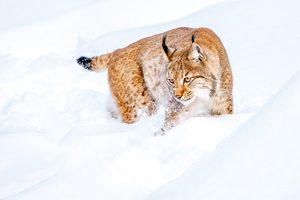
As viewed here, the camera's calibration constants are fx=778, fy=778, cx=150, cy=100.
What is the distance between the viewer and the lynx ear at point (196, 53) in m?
5.95

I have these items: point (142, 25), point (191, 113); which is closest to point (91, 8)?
point (142, 25)

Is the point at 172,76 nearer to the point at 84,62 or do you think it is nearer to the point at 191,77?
the point at 191,77

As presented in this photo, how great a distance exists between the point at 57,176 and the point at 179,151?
2.71 ft

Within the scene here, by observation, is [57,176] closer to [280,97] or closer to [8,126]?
[280,97]

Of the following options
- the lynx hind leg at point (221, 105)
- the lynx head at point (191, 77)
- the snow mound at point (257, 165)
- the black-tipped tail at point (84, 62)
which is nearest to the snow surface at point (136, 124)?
the snow mound at point (257, 165)

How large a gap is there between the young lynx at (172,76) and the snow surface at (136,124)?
207 millimetres

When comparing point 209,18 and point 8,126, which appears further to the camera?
point 209,18

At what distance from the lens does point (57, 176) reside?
16.9ft

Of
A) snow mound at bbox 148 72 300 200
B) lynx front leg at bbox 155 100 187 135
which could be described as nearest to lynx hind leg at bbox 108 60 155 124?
lynx front leg at bbox 155 100 187 135

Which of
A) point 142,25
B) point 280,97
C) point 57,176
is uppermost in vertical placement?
point 280,97

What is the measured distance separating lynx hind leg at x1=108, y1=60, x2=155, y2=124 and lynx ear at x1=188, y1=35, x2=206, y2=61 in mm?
965

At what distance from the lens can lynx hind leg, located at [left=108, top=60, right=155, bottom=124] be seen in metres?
6.92

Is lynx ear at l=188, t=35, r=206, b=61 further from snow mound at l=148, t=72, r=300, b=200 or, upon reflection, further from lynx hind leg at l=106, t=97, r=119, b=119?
lynx hind leg at l=106, t=97, r=119, b=119

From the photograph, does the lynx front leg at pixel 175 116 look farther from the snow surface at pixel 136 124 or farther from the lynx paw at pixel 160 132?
the snow surface at pixel 136 124
